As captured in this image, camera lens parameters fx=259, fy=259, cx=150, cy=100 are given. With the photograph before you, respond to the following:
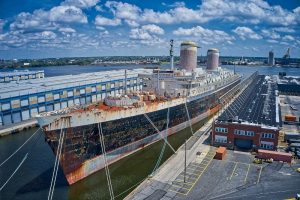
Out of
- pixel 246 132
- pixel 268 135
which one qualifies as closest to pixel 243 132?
pixel 246 132

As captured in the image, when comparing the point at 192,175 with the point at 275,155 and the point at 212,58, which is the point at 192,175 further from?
the point at 212,58

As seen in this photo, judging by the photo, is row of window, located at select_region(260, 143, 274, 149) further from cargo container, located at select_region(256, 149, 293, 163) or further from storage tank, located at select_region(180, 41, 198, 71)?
storage tank, located at select_region(180, 41, 198, 71)

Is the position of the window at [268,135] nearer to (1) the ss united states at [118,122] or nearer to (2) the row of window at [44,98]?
(1) the ss united states at [118,122]

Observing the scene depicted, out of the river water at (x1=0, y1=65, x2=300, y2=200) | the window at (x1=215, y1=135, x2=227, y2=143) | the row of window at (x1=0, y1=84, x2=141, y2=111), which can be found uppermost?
the row of window at (x1=0, y1=84, x2=141, y2=111)

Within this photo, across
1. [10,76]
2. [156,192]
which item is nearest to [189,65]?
[156,192]

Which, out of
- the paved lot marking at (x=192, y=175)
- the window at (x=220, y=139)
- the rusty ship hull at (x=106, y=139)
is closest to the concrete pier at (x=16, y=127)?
the rusty ship hull at (x=106, y=139)

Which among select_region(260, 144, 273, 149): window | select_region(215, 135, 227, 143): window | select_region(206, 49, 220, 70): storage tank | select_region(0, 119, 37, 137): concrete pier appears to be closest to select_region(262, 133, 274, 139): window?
select_region(260, 144, 273, 149): window
